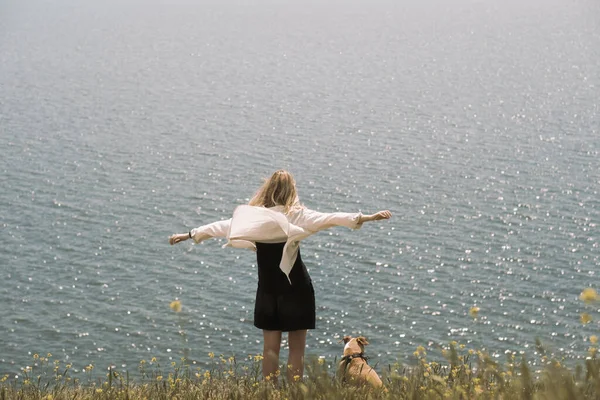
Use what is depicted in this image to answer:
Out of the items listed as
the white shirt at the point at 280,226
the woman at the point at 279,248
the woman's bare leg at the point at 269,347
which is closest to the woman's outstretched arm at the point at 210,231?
the woman at the point at 279,248

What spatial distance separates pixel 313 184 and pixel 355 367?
1778 cm

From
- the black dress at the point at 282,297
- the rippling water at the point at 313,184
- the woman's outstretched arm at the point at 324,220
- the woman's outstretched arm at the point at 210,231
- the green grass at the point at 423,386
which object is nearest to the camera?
the green grass at the point at 423,386

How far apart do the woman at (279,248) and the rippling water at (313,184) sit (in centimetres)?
419

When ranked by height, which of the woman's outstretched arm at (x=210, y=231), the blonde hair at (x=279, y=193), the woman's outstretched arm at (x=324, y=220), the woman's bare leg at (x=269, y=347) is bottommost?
the woman's bare leg at (x=269, y=347)

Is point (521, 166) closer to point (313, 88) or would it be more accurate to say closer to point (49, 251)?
point (49, 251)

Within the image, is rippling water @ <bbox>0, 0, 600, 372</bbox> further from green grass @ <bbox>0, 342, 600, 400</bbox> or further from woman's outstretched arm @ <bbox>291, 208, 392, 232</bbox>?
green grass @ <bbox>0, 342, 600, 400</bbox>

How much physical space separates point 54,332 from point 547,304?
7.93 metres

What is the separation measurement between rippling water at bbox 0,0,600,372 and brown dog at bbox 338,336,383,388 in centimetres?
435

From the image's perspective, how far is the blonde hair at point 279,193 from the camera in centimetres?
796

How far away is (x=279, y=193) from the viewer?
26.3ft

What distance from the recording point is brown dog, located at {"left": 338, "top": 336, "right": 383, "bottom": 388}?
686cm

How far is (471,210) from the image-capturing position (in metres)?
22.3

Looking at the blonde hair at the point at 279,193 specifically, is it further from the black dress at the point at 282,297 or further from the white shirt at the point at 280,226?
the black dress at the point at 282,297

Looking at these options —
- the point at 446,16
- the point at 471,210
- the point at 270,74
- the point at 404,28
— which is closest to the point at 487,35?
the point at 404,28
